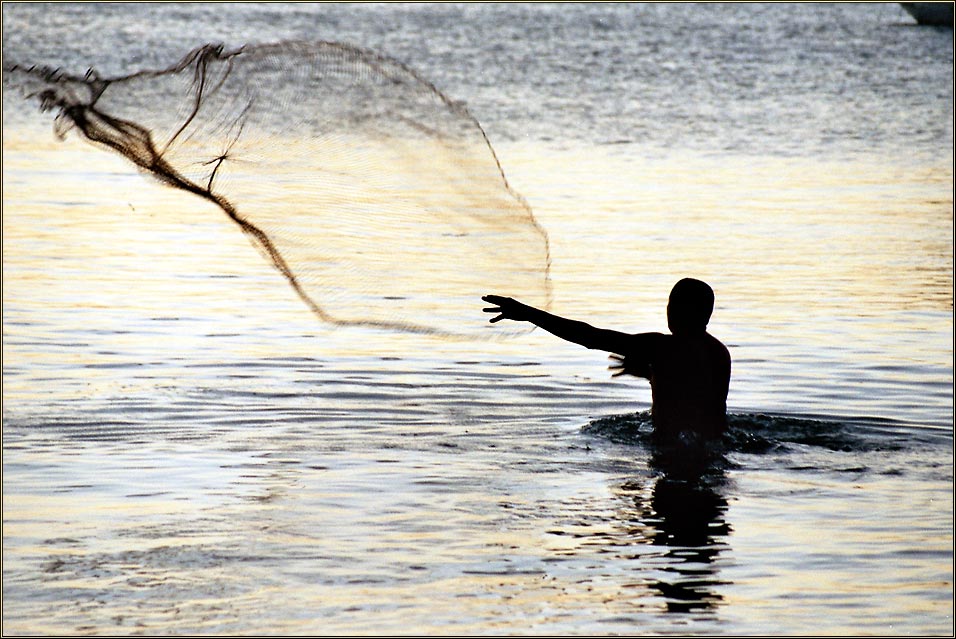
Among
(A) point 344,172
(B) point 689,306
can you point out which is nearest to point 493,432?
(B) point 689,306

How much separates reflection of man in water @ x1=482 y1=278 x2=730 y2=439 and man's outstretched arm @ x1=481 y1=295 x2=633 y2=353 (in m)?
0.01

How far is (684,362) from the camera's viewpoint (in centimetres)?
1075

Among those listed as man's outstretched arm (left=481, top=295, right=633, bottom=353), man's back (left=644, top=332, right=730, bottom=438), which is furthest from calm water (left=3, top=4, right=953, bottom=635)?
man's outstretched arm (left=481, top=295, right=633, bottom=353)

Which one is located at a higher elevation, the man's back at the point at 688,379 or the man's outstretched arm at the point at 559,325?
the man's outstretched arm at the point at 559,325

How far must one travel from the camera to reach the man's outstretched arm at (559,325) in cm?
951

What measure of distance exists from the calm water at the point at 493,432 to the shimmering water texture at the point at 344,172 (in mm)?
591

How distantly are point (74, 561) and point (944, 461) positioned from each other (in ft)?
18.9

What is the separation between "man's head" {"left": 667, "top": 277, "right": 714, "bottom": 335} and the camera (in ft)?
34.7

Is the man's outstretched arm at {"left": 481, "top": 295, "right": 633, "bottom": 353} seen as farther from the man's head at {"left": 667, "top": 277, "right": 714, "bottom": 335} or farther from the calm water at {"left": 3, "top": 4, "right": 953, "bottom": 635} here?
the calm water at {"left": 3, "top": 4, "right": 953, "bottom": 635}

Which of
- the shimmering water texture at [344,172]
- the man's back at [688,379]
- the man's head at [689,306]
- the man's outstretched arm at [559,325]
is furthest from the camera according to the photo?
the man's back at [688,379]

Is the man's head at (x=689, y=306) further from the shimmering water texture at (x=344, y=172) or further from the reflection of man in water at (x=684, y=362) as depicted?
the shimmering water texture at (x=344, y=172)

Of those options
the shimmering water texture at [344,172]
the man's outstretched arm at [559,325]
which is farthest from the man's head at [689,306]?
the shimmering water texture at [344,172]


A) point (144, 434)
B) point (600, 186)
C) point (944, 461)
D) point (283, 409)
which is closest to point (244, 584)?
point (144, 434)

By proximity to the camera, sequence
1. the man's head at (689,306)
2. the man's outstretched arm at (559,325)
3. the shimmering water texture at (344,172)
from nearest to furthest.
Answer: the man's outstretched arm at (559,325), the shimmering water texture at (344,172), the man's head at (689,306)
